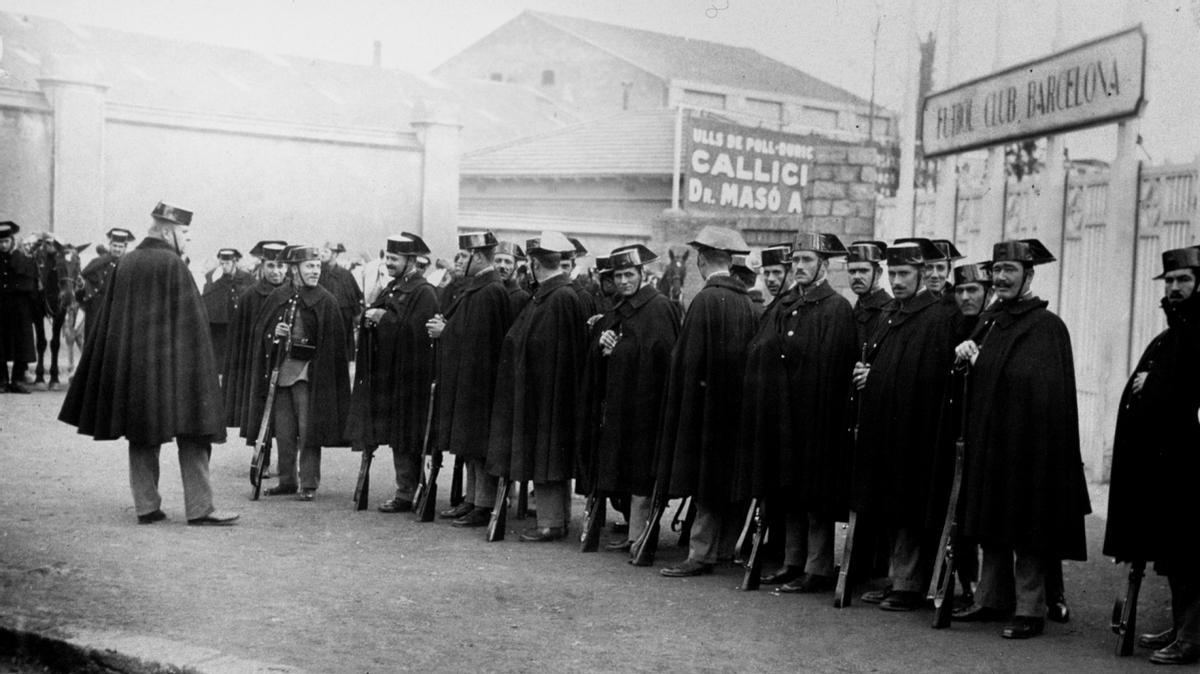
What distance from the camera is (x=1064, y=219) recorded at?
490 inches

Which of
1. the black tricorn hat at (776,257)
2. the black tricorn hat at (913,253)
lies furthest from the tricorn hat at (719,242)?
the black tricorn hat at (913,253)

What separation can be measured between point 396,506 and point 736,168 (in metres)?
19.3

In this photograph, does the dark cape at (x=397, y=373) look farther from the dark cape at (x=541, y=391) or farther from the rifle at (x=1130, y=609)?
the rifle at (x=1130, y=609)

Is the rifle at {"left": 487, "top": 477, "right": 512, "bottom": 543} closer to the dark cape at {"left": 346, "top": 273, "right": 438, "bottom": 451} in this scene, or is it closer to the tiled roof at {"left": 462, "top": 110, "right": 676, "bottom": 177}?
the dark cape at {"left": 346, "top": 273, "right": 438, "bottom": 451}

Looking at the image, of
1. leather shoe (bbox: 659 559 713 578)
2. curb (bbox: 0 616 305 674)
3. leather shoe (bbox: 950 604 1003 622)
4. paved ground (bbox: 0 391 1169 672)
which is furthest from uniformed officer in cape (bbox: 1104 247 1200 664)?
curb (bbox: 0 616 305 674)

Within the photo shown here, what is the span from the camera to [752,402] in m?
8.23

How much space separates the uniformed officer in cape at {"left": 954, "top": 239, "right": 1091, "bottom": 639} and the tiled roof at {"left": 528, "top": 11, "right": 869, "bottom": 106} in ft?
90.8

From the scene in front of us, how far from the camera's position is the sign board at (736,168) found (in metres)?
28.7

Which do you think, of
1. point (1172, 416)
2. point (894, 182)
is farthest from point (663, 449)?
point (894, 182)

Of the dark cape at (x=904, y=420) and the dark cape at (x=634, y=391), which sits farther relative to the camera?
the dark cape at (x=634, y=391)

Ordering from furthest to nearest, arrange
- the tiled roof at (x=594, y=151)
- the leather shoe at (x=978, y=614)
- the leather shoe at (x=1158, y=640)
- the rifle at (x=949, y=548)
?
the tiled roof at (x=594, y=151) < the leather shoe at (x=978, y=614) < the rifle at (x=949, y=548) < the leather shoe at (x=1158, y=640)

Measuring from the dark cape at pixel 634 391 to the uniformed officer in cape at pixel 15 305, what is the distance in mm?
11029

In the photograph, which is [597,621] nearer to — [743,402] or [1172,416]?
[743,402]

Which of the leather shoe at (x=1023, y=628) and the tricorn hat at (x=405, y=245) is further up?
the tricorn hat at (x=405, y=245)
